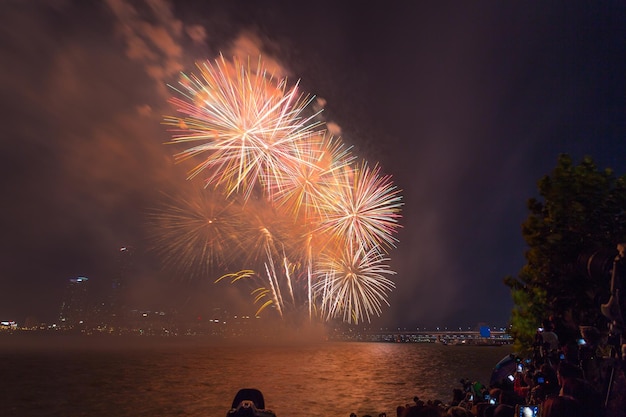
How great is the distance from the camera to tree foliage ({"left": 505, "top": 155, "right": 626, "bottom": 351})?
13539mm

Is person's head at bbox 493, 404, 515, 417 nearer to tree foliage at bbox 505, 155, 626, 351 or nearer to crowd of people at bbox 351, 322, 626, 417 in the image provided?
crowd of people at bbox 351, 322, 626, 417

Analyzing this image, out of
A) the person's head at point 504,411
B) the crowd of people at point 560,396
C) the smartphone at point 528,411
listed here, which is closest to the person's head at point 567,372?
the crowd of people at point 560,396

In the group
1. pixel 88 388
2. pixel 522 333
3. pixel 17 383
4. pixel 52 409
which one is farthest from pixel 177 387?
pixel 522 333

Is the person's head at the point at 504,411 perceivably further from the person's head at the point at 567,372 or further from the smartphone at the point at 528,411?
the person's head at the point at 567,372

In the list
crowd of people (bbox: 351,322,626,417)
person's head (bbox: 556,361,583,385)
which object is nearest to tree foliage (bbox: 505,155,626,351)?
crowd of people (bbox: 351,322,626,417)

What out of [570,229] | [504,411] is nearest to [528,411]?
[504,411]

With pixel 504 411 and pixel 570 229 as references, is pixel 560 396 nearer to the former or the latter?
pixel 504 411

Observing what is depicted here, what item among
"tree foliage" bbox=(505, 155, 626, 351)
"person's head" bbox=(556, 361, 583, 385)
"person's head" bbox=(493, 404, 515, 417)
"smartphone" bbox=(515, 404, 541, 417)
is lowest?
"person's head" bbox=(493, 404, 515, 417)

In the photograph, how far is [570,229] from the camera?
16.6 m

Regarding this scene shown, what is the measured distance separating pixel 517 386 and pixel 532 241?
654 centimetres

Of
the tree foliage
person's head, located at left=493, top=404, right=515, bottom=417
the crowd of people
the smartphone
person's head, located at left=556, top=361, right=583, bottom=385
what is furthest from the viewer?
the tree foliage

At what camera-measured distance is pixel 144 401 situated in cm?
4866

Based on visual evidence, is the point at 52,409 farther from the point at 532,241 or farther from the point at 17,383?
the point at 532,241

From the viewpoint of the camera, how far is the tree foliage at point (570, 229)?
533 inches
